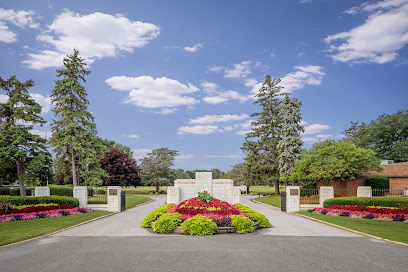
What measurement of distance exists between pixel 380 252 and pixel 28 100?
104 feet

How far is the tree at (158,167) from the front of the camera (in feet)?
178

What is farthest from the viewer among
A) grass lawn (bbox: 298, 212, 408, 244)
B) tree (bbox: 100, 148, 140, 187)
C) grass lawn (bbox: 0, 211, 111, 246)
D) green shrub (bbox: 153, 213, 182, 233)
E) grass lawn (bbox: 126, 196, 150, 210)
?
tree (bbox: 100, 148, 140, 187)

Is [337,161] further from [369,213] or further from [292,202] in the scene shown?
[369,213]

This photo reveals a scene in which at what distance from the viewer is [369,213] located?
17297 millimetres

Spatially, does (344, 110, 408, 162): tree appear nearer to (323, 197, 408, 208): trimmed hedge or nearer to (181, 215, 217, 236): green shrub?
(323, 197, 408, 208): trimmed hedge

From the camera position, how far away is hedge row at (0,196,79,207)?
62.5 feet

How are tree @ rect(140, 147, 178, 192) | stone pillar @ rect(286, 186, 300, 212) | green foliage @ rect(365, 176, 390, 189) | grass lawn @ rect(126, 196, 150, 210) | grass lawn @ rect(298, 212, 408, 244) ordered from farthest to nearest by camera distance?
tree @ rect(140, 147, 178, 192), green foliage @ rect(365, 176, 390, 189), grass lawn @ rect(126, 196, 150, 210), stone pillar @ rect(286, 186, 300, 212), grass lawn @ rect(298, 212, 408, 244)

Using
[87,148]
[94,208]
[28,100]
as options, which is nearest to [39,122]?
[28,100]

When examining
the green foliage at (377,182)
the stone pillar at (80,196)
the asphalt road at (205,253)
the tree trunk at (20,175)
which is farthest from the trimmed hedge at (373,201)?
the tree trunk at (20,175)

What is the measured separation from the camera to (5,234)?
1182 cm

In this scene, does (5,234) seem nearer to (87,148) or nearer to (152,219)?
(152,219)

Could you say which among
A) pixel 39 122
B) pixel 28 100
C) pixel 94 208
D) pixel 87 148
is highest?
pixel 28 100

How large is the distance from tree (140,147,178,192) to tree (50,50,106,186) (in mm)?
21633

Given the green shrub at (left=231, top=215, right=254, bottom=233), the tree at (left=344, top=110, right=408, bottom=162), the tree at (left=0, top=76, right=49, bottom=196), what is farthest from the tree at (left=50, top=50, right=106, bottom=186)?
the tree at (left=344, top=110, right=408, bottom=162)
